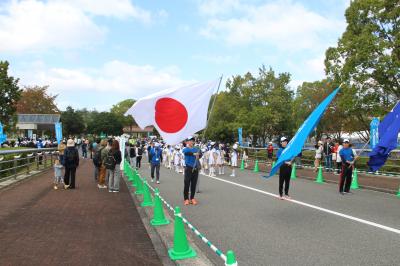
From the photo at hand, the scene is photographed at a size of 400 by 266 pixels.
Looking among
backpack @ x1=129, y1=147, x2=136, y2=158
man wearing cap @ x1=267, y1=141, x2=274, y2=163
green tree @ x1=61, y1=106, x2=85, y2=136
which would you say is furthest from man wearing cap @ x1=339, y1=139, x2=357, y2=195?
green tree @ x1=61, y1=106, x2=85, y2=136

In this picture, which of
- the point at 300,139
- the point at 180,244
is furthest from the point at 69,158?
the point at 180,244

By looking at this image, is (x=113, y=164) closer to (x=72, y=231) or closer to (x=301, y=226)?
(x=72, y=231)

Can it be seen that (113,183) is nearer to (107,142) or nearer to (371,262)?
(107,142)

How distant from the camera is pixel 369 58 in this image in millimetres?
23906

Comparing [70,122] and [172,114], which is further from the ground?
[70,122]

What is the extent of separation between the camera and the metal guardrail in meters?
15.5

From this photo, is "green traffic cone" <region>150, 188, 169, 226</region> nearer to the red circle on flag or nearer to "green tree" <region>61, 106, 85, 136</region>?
the red circle on flag

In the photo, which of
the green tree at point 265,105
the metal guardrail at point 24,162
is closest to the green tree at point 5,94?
the metal guardrail at point 24,162

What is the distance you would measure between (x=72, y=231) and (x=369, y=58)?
72.5ft

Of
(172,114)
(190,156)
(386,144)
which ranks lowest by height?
(190,156)

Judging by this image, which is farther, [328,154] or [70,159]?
[328,154]

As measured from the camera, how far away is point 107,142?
47.0 feet

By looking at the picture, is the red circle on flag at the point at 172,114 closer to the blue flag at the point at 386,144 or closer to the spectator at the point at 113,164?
the blue flag at the point at 386,144

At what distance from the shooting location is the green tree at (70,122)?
253ft
